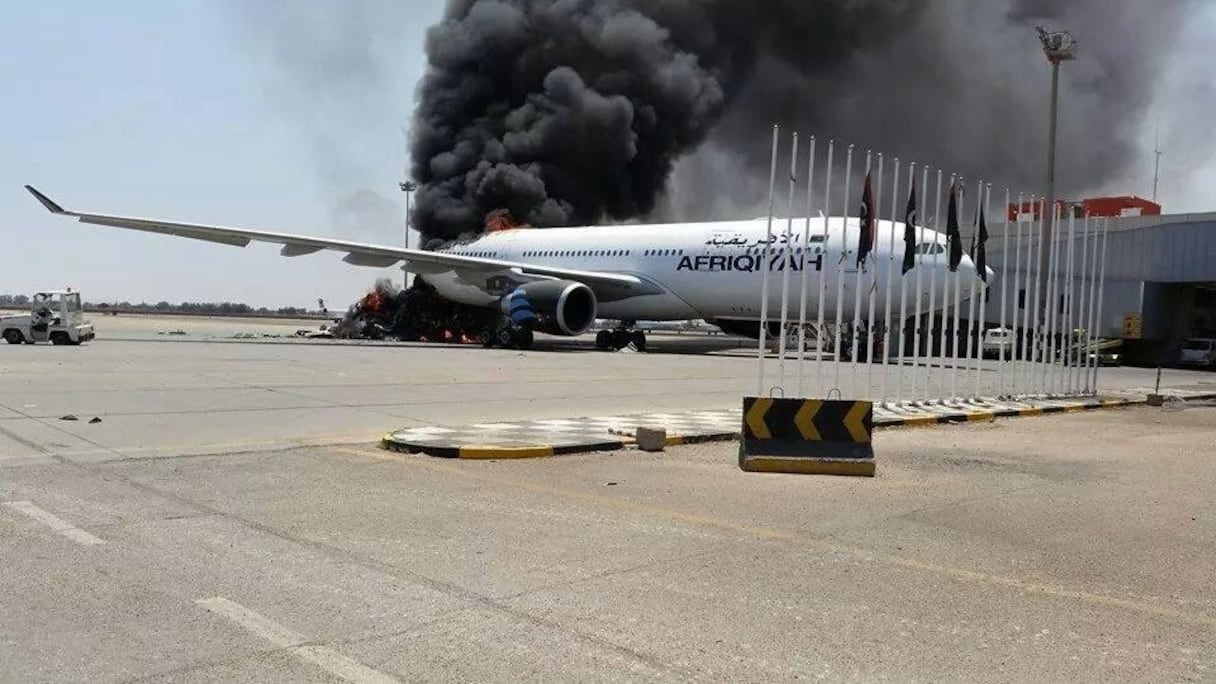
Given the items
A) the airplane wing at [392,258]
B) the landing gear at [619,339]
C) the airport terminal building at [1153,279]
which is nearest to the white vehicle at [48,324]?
the airplane wing at [392,258]

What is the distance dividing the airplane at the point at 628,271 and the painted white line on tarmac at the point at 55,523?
70.1ft

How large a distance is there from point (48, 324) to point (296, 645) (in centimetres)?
2624

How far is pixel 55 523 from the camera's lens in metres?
6.12

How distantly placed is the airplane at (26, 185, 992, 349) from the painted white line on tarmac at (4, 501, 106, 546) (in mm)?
21357

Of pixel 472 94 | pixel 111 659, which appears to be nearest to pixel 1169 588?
pixel 111 659

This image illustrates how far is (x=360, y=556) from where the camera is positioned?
5.59 meters

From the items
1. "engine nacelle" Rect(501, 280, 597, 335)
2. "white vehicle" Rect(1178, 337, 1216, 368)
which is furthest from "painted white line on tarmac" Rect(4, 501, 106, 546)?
"white vehicle" Rect(1178, 337, 1216, 368)

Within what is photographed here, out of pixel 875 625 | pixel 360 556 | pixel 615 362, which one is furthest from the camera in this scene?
pixel 615 362

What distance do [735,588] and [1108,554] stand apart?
2634 mm

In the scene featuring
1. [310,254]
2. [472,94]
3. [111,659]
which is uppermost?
[472,94]

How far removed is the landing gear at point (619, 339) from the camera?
34438 millimetres

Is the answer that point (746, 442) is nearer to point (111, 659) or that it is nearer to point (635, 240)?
point (111, 659)

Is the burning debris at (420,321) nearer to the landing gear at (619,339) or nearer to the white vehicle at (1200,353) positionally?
the landing gear at (619,339)

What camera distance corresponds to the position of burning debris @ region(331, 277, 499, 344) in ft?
133
